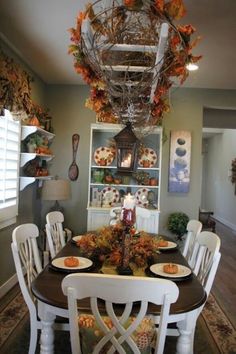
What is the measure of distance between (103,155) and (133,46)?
3147 mm

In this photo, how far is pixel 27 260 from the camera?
2145 millimetres

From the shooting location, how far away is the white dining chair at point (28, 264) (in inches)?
75.2

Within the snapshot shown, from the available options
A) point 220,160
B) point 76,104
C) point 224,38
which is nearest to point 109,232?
point 224,38

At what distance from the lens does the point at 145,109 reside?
247 centimetres

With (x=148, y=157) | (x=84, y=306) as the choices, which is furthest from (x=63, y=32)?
(x=84, y=306)

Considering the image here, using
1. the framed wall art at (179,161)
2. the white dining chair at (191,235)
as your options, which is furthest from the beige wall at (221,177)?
the white dining chair at (191,235)

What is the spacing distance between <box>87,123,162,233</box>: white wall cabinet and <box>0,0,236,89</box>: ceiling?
110cm

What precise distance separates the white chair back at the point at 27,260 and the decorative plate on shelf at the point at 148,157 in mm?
2624

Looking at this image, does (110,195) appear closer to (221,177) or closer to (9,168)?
(9,168)

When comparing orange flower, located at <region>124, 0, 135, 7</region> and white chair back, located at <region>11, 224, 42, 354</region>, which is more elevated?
orange flower, located at <region>124, 0, 135, 7</region>

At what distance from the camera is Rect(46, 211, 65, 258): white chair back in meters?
2.70

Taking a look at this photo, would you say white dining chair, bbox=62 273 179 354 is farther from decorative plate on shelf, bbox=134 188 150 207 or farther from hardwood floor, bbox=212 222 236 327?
decorative plate on shelf, bbox=134 188 150 207

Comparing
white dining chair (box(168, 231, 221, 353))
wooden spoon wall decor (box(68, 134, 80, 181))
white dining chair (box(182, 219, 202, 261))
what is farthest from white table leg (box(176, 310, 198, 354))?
wooden spoon wall decor (box(68, 134, 80, 181))

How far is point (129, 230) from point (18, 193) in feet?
7.27
